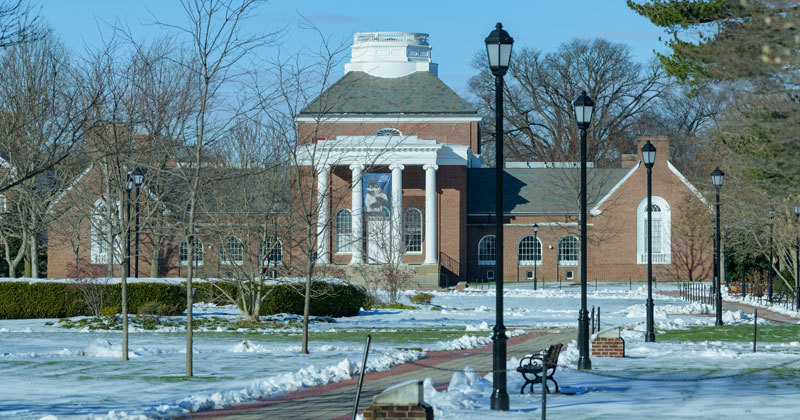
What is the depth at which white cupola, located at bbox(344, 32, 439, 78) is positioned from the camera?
64125 mm

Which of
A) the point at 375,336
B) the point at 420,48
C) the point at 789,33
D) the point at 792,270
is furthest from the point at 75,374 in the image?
the point at 420,48

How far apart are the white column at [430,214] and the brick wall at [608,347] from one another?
118 ft

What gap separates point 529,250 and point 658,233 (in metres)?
7.54

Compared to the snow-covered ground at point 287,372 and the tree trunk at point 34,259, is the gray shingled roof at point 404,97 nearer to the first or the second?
the tree trunk at point 34,259

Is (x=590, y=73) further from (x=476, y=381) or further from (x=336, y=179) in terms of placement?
(x=476, y=381)

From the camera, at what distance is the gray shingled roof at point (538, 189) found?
193ft

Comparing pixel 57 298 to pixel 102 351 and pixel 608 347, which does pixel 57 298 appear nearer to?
pixel 102 351

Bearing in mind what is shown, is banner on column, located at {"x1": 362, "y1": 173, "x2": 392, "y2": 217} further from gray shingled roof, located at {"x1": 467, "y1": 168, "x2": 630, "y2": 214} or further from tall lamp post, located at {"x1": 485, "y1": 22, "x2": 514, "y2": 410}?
tall lamp post, located at {"x1": 485, "y1": 22, "x2": 514, "y2": 410}

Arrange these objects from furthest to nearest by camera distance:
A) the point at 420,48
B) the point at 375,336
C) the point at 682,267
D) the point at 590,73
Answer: the point at 590,73 → the point at 420,48 → the point at 682,267 → the point at 375,336

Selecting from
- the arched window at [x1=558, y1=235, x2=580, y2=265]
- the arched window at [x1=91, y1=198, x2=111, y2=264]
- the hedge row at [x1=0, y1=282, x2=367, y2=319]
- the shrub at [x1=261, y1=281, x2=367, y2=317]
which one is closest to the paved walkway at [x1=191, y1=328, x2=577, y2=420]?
the arched window at [x1=91, y1=198, x2=111, y2=264]

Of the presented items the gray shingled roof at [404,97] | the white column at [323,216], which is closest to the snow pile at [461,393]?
the white column at [323,216]

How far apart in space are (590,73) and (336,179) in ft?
88.5

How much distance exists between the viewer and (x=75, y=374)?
52.5 ft

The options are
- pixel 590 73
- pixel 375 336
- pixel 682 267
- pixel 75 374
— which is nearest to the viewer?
pixel 75 374
